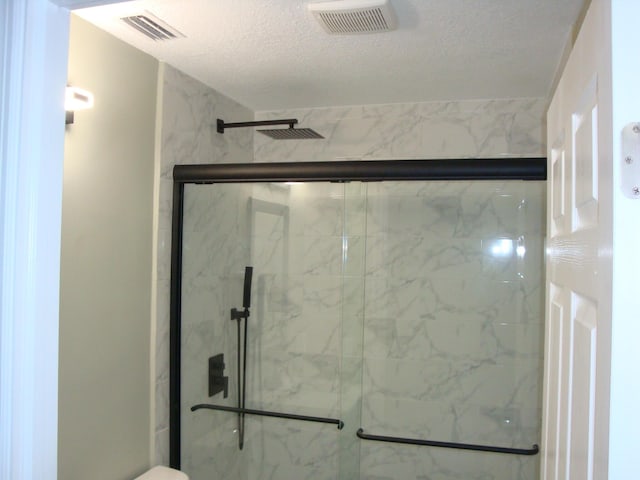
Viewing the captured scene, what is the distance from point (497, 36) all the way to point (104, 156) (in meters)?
1.73

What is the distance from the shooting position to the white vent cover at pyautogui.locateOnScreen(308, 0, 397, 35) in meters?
1.79

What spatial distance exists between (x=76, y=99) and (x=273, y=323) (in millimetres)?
1603

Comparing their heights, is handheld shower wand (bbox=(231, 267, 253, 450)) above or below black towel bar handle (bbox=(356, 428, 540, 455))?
above

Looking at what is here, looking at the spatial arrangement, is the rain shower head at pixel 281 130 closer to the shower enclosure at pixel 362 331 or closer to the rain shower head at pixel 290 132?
the rain shower head at pixel 290 132

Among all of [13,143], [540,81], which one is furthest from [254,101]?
[13,143]

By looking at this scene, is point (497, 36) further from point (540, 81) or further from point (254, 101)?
point (254, 101)

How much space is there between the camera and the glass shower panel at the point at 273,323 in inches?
107

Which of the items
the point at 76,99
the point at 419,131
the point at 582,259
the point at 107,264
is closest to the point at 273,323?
the point at 107,264

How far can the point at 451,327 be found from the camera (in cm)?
287

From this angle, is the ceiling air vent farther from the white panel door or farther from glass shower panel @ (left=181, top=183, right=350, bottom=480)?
the white panel door

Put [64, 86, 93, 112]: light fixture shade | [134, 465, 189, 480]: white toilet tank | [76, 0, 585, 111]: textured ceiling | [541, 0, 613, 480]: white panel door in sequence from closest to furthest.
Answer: [541, 0, 613, 480]: white panel door, [64, 86, 93, 112]: light fixture shade, [76, 0, 585, 111]: textured ceiling, [134, 465, 189, 480]: white toilet tank

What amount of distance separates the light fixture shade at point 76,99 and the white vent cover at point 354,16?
88 centimetres

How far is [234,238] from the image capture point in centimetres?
286

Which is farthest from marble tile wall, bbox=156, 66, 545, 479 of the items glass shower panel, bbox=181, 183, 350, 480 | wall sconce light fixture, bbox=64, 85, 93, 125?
wall sconce light fixture, bbox=64, 85, 93, 125
